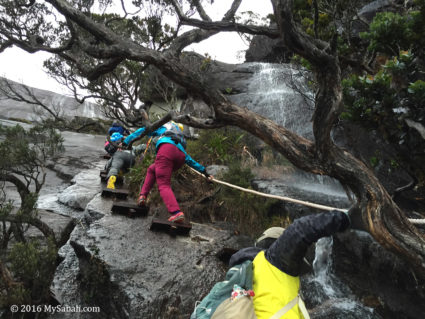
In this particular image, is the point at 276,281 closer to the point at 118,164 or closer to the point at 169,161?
the point at 169,161

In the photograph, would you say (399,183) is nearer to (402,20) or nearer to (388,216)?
(402,20)

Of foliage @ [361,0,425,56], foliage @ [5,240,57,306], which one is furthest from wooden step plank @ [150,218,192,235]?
foliage @ [361,0,425,56]

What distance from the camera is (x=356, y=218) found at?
2.23 m

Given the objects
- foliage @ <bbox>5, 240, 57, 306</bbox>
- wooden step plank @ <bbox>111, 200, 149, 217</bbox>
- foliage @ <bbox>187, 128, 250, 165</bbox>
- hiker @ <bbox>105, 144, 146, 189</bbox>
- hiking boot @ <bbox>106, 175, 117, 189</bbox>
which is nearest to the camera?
foliage @ <bbox>5, 240, 57, 306</bbox>

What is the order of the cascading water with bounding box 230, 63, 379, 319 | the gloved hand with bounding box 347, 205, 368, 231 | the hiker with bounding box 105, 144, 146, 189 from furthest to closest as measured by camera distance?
the hiker with bounding box 105, 144, 146, 189 < the cascading water with bounding box 230, 63, 379, 319 < the gloved hand with bounding box 347, 205, 368, 231

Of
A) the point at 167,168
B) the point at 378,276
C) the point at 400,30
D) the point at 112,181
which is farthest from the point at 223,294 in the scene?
the point at 112,181

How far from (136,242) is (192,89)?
2407 mm

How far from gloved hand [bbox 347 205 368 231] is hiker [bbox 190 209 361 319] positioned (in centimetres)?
22

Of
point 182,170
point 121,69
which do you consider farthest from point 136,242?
point 121,69

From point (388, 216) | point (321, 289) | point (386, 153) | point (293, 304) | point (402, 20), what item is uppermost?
point (402, 20)

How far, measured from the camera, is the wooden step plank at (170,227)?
165 inches

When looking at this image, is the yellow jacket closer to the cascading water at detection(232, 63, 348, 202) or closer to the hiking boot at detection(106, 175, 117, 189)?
the cascading water at detection(232, 63, 348, 202)

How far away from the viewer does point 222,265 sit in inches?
146

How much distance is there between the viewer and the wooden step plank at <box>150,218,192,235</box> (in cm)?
420
